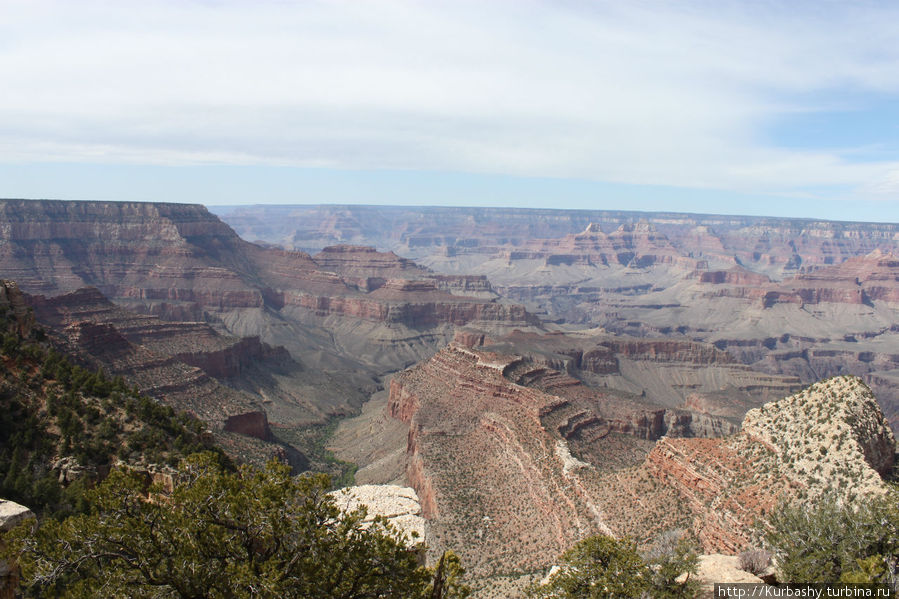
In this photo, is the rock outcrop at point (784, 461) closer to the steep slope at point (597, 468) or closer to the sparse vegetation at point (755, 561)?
the steep slope at point (597, 468)

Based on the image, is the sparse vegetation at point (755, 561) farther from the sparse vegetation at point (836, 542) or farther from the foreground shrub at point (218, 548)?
the foreground shrub at point (218, 548)

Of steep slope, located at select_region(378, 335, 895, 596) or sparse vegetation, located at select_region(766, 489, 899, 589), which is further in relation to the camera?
steep slope, located at select_region(378, 335, 895, 596)

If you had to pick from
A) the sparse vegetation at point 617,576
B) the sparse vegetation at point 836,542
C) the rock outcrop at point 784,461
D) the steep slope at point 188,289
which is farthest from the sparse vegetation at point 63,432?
the steep slope at point 188,289

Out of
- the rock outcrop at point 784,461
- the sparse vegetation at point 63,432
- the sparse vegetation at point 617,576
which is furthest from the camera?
the rock outcrop at point 784,461

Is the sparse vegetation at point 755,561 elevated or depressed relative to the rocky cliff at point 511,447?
elevated

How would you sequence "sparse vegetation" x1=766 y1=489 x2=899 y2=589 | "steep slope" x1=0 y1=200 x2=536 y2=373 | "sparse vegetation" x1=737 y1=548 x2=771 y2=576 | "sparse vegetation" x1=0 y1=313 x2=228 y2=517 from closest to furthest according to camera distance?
"sparse vegetation" x1=766 y1=489 x2=899 y2=589, "sparse vegetation" x1=737 y1=548 x2=771 y2=576, "sparse vegetation" x1=0 y1=313 x2=228 y2=517, "steep slope" x1=0 y1=200 x2=536 y2=373

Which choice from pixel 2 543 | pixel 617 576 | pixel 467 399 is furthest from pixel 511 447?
pixel 2 543

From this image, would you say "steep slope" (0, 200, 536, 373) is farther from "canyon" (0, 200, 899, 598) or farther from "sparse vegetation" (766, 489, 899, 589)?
"sparse vegetation" (766, 489, 899, 589)

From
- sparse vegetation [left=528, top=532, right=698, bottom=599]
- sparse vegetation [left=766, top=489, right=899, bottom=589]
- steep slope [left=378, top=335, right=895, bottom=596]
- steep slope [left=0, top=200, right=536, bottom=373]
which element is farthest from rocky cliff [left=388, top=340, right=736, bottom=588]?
steep slope [left=0, top=200, right=536, bottom=373]

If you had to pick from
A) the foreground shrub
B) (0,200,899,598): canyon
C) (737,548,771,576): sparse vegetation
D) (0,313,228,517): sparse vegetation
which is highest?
the foreground shrub

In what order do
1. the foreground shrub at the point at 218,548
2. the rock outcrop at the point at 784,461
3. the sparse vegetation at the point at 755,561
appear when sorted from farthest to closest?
the rock outcrop at the point at 784,461 < the sparse vegetation at the point at 755,561 < the foreground shrub at the point at 218,548

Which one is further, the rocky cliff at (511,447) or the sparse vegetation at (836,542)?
the rocky cliff at (511,447)

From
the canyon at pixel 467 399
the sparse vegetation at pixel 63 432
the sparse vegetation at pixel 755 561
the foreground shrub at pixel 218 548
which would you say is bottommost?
the canyon at pixel 467 399

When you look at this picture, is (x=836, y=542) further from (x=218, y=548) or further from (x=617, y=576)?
(x=218, y=548)
